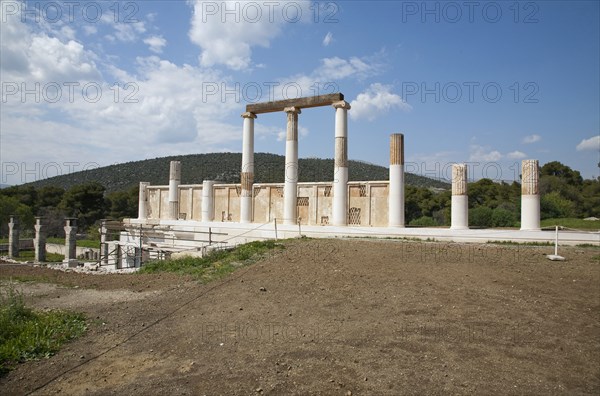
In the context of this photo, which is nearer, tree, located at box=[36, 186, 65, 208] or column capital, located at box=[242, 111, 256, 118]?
column capital, located at box=[242, 111, 256, 118]

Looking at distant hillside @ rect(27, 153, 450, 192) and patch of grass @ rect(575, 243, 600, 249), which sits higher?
distant hillside @ rect(27, 153, 450, 192)

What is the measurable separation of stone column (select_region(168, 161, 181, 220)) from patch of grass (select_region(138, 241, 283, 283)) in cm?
1382

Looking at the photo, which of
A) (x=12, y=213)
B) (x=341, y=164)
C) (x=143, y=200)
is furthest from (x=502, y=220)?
(x=12, y=213)

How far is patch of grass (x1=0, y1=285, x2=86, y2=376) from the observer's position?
693 cm

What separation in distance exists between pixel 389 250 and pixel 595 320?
661cm

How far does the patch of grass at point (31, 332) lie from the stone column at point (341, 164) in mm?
14100

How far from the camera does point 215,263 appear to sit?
549 inches

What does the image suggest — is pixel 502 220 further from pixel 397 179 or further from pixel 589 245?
pixel 589 245

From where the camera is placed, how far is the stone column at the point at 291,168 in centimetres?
2212

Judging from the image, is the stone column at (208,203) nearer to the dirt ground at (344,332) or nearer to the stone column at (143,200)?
the stone column at (143,200)

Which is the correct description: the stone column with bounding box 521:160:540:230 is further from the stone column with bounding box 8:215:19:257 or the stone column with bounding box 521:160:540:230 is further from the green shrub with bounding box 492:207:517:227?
the stone column with bounding box 8:215:19:257

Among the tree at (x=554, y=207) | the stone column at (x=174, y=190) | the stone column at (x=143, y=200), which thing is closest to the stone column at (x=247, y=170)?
the stone column at (x=174, y=190)

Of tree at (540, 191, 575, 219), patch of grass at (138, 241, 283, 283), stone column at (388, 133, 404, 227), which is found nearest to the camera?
patch of grass at (138, 241, 283, 283)

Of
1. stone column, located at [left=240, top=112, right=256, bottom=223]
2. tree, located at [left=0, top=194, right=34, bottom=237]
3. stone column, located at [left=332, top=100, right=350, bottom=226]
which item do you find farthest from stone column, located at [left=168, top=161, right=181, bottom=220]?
tree, located at [left=0, top=194, right=34, bottom=237]
